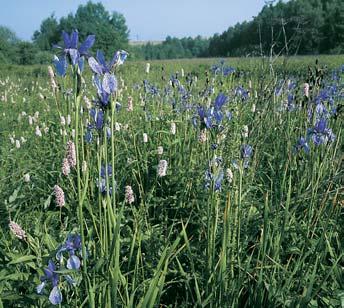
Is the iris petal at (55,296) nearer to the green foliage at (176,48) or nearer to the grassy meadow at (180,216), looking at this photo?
A: the grassy meadow at (180,216)

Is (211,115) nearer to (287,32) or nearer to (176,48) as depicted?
(287,32)

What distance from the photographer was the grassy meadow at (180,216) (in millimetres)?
1241

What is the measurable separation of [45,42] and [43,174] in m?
57.5

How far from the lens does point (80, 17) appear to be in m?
57.9

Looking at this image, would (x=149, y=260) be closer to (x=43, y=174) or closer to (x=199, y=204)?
(x=199, y=204)

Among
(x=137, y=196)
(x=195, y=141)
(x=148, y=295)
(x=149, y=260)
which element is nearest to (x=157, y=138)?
(x=195, y=141)

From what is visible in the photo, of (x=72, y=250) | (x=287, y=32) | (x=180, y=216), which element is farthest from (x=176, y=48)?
(x=72, y=250)

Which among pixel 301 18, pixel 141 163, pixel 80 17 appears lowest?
pixel 141 163

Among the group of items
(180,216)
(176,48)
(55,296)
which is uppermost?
(176,48)

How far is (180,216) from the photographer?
2244 millimetres

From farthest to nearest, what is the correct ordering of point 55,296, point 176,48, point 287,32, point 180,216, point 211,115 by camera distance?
point 176,48
point 287,32
point 180,216
point 211,115
point 55,296

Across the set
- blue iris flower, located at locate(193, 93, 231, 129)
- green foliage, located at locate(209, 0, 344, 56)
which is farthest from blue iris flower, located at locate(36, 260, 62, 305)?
green foliage, located at locate(209, 0, 344, 56)

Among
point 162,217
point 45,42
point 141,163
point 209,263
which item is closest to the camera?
point 209,263

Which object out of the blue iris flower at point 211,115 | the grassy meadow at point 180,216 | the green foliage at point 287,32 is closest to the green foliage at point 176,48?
the green foliage at point 287,32
